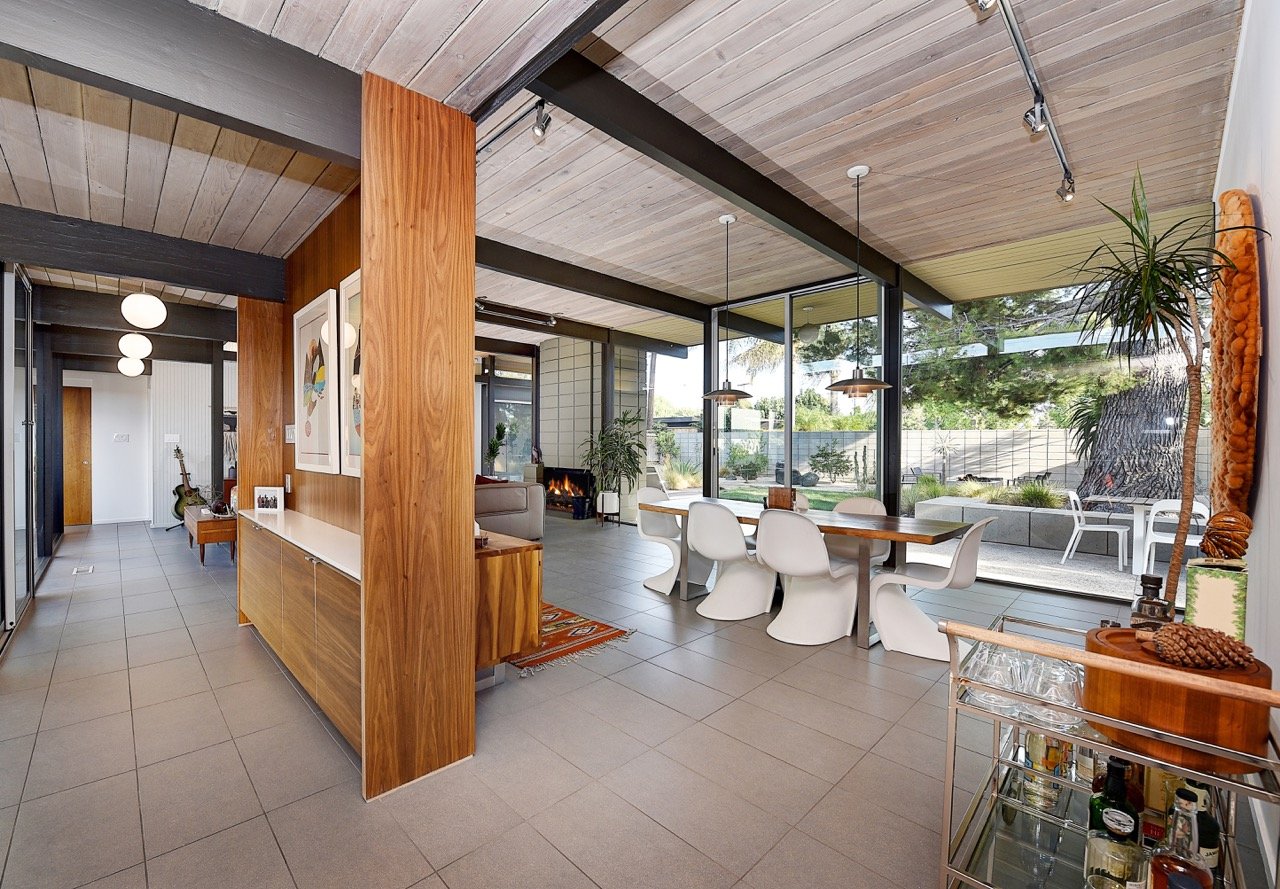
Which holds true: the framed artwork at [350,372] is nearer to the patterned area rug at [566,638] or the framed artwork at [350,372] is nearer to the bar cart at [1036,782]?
the patterned area rug at [566,638]

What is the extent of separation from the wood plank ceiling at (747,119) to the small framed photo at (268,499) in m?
1.66

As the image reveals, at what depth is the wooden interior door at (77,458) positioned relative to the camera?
27.3ft

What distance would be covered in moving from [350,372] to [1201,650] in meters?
3.09

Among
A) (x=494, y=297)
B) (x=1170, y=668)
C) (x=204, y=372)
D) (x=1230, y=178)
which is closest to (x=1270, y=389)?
(x=1170, y=668)

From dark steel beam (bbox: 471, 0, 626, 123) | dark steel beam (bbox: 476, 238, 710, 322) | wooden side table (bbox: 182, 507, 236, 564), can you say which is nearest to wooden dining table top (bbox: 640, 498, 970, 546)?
dark steel beam (bbox: 476, 238, 710, 322)

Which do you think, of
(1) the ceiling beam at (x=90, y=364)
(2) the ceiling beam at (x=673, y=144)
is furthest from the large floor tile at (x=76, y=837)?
(1) the ceiling beam at (x=90, y=364)

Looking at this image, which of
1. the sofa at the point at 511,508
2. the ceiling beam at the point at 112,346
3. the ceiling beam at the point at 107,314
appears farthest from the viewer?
the ceiling beam at the point at 112,346

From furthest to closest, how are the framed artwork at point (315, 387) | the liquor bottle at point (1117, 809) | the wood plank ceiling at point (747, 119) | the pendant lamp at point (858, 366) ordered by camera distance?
the pendant lamp at point (858, 366) < the framed artwork at point (315, 387) < the wood plank ceiling at point (747, 119) < the liquor bottle at point (1117, 809)

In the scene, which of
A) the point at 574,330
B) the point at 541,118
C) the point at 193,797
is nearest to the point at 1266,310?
the point at 541,118

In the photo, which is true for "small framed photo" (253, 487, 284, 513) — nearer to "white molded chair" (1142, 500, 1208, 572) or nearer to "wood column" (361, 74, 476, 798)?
"wood column" (361, 74, 476, 798)

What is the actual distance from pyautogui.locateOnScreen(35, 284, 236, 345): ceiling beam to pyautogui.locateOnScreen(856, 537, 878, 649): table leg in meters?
6.44

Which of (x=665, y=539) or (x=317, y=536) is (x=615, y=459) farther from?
(x=317, y=536)

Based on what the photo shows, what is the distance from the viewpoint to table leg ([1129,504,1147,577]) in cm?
439

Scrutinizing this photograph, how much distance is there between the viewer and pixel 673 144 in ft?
9.30
